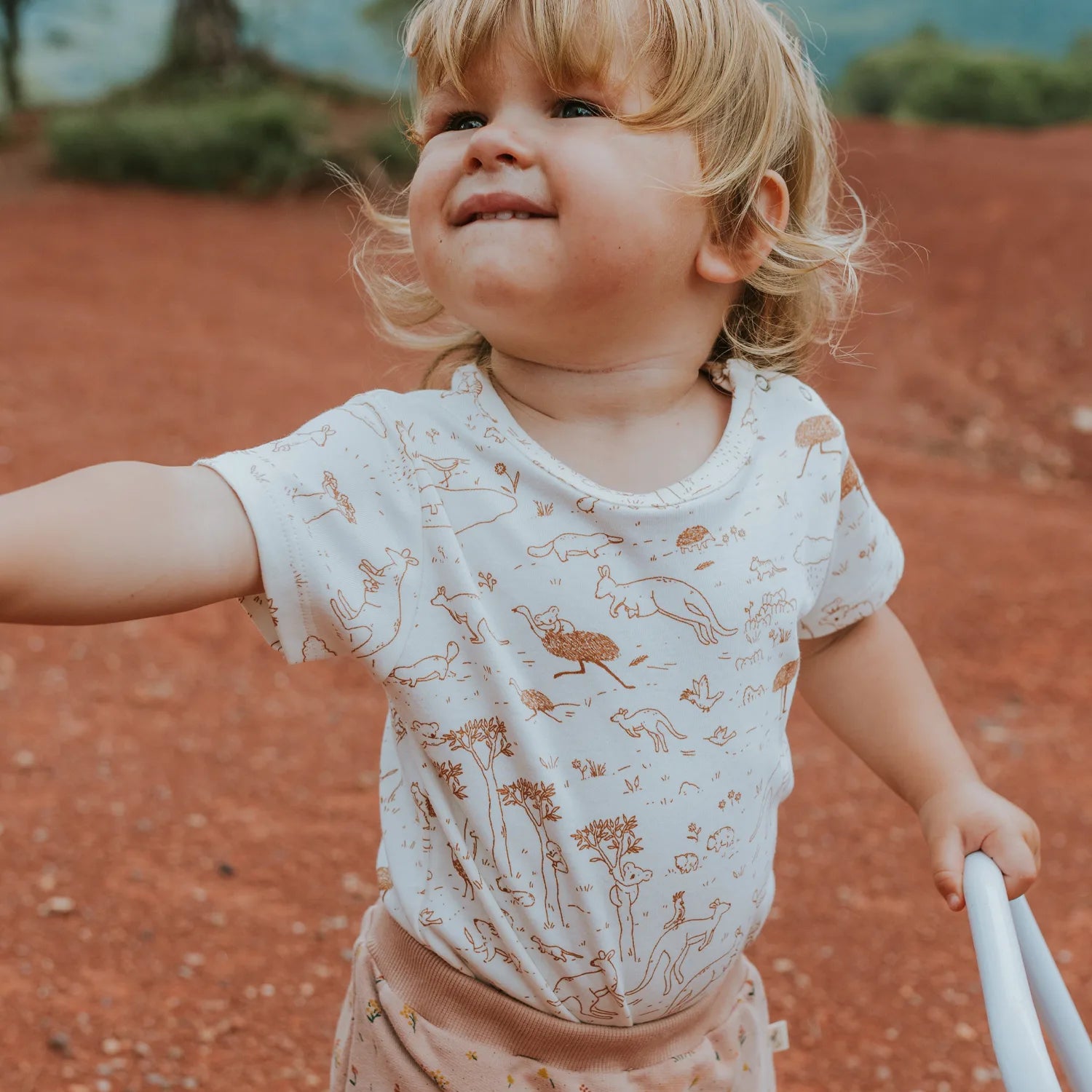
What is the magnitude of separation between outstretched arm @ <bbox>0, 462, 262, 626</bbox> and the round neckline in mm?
266

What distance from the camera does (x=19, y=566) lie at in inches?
36.3

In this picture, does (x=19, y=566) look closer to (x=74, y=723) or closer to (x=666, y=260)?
(x=666, y=260)

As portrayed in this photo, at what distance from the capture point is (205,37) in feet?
44.9

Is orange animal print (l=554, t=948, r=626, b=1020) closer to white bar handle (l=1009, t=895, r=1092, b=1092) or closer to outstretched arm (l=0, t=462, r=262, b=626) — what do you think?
white bar handle (l=1009, t=895, r=1092, b=1092)

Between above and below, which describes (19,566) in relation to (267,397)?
above

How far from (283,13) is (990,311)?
9.29 metres

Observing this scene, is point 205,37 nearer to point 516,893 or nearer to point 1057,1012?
point 516,893

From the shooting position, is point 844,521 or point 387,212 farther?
point 387,212

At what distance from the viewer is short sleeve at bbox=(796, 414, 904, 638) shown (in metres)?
1.37

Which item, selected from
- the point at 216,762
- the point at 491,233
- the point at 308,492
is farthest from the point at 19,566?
the point at 216,762

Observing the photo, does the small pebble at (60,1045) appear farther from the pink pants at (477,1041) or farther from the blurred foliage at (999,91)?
the blurred foliage at (999,91)

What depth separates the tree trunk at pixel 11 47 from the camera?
588 inches

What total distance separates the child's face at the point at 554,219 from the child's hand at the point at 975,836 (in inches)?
23.2

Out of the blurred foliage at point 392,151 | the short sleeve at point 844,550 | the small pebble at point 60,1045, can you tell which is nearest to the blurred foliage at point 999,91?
the blurred foliage at point 392,151
